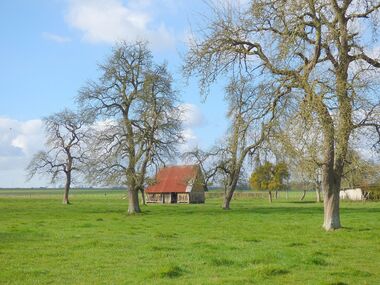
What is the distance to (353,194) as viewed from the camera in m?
82.1

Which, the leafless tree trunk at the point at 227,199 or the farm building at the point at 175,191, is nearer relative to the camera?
the leafless tree trunk at the point at 227,199

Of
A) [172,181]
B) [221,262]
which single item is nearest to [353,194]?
[172,181]

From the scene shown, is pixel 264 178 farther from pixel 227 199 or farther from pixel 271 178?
pixel 227 199

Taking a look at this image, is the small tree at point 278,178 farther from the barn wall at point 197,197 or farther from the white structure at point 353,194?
the barn wall at point 197,197

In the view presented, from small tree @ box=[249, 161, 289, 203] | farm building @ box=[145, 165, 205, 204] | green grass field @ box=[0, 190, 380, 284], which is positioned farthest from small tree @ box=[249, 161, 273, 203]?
green grass field @ box=[0, 190, 380, 284]

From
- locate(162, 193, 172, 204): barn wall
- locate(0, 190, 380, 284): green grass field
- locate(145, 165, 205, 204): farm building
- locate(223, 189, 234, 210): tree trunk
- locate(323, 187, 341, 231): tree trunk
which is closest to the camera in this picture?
locate(0, 190, 380, 284): green grass field

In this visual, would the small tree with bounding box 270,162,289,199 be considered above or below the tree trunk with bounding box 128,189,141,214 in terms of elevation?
above

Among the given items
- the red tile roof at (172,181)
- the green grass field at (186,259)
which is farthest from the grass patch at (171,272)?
the red tile roof at (172,181)

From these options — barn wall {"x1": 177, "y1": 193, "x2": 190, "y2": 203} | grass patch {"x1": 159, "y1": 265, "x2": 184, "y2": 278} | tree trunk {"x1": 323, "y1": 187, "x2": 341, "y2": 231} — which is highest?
barn wall {"x1": 177, "y1": 193, "x2": 190, "y2": 203}

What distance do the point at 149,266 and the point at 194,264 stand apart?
1.13 m

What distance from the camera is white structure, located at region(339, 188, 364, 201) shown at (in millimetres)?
78787

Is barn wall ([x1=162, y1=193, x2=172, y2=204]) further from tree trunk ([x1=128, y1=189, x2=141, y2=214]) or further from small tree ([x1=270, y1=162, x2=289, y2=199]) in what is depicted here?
tree trunk ([x1=128, y1=189, x2=141, y2=214])

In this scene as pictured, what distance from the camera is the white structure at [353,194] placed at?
7879 centimetres

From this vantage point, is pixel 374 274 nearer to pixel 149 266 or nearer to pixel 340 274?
pixel 340 274
